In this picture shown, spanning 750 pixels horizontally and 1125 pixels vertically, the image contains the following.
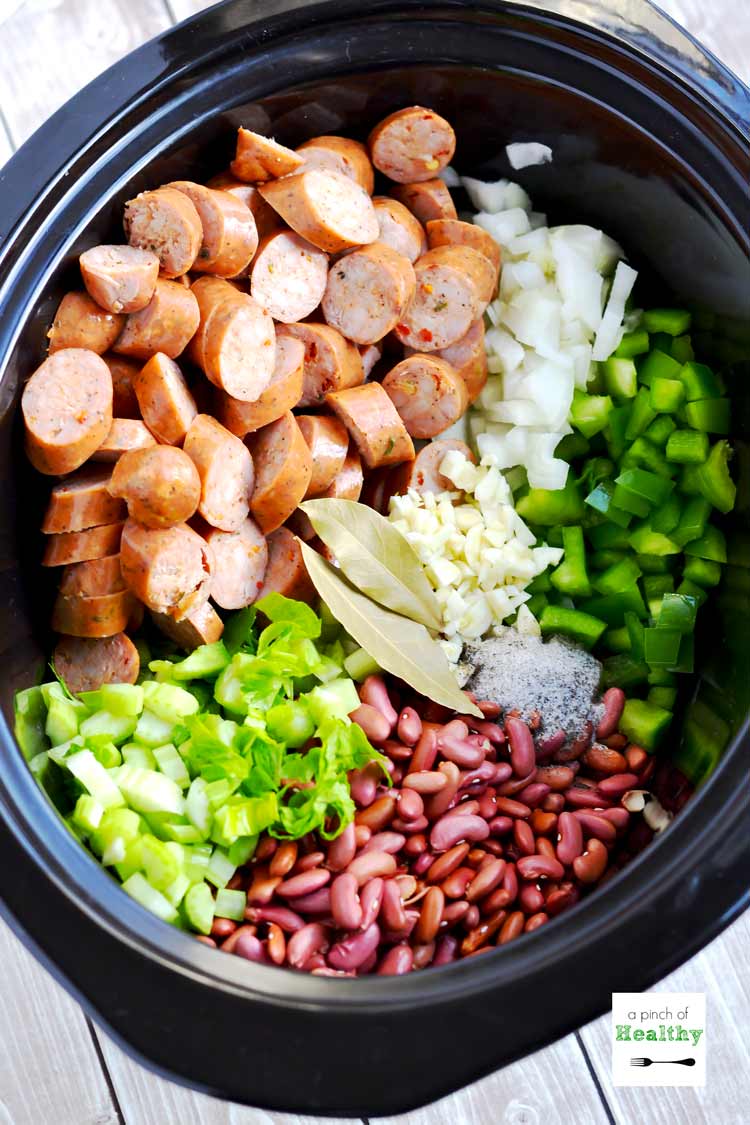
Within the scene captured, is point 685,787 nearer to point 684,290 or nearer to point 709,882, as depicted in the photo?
point 709,882

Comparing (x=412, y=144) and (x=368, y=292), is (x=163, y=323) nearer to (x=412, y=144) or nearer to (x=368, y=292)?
(x=368, y=292)

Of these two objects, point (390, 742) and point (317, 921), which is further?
point (390, 742)

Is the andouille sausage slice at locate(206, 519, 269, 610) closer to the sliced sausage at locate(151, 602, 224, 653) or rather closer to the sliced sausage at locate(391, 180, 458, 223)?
the sliced sausage at locate(151, 602, 224, 653)

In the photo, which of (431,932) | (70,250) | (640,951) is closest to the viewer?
(640,951)

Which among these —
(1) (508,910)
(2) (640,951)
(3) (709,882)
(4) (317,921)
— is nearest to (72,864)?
(4) (317,921)

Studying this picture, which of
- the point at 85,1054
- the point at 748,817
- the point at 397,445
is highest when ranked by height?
the point at 397,445

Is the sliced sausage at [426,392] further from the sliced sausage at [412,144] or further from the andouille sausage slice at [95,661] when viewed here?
the andouille sausage slice at [95,661]
